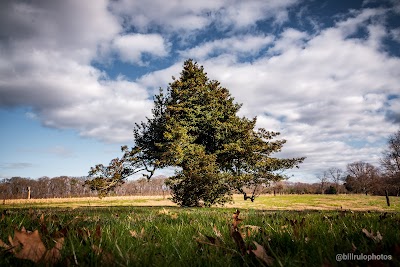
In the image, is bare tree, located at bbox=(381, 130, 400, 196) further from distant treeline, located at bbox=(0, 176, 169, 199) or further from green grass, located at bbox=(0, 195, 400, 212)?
distant treeline, located at bbox=(0, 176, 169, 199)

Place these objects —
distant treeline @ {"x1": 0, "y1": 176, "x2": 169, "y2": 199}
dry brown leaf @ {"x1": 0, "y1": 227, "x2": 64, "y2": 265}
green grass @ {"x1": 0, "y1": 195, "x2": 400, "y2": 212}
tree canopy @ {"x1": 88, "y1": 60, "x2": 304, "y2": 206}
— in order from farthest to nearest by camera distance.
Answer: distant treeline @ {"x1": 0, "y1": 176, "x2": 169, "y2": 199} → green grass @ {"x1": 0, "y1": 195, "x2": 400, "y2": 212} → tree canopy @ {"x1": 88, "y1": 60, "x2": 304, "y2": 206} → dry brown leaf @ {"x1": 0, "y1": 227, "x2": 64, "y2": 265}

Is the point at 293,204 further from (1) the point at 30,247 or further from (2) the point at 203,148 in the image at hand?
(1) the point at 30,247

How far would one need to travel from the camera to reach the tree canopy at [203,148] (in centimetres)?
1722

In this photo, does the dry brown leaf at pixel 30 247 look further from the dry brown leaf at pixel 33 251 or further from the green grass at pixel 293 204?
the green grass at pixel 293 204

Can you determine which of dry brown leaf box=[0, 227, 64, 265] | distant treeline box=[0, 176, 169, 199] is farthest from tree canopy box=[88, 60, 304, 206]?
distant treeline box=[0, 176, 169, 199]

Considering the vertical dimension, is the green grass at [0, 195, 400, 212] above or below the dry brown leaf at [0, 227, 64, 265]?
below

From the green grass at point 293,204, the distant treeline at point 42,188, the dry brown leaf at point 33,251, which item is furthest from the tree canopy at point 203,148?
the distant treeline at point 42,188

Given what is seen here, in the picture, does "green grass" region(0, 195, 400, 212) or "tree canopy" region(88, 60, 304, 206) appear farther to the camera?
"green grass" region(0, 195, 400, 212)

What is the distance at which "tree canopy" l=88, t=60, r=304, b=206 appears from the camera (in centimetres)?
1722

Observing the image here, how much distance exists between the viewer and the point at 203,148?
1825 centimetres

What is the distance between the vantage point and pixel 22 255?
4.29 ft

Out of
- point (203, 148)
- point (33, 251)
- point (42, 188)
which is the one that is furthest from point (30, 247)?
point (42, 188)

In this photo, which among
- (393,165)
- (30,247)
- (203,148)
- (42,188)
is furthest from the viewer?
(42,188)

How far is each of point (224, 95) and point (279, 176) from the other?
7893 mm
